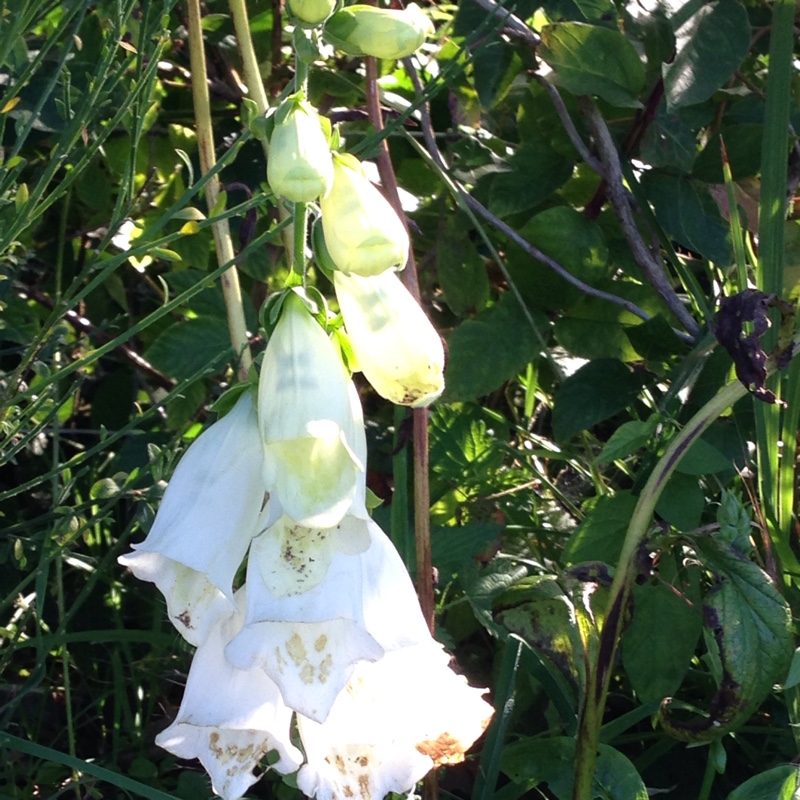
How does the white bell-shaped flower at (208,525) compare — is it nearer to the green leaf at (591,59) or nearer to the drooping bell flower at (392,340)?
the drooping bell flower at (392,340)

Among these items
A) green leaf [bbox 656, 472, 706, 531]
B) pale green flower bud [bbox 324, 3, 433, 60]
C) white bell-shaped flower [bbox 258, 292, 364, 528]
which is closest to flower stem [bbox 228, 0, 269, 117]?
pale green flower bud [bbox 324, 3, 433, 60]

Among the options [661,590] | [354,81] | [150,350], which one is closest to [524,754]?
[661,590]

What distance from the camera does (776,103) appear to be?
102 centimetres

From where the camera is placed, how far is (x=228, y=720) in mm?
743

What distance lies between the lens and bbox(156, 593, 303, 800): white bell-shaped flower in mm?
748

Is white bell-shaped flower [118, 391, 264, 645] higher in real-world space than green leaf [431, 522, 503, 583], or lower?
higher

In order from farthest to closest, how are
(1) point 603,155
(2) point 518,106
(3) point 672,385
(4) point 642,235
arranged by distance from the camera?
1. (2) point 518,106
2. (4) point 642,235
3. (1) point 603,155
4. (3) point 672,385

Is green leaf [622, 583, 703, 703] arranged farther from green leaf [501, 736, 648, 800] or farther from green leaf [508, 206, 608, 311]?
green leaf [508, 206, 608, 311]

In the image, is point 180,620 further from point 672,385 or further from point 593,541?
point 672,385

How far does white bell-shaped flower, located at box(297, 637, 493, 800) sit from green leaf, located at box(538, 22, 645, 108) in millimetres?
661

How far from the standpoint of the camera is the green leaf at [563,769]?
86 centimetres

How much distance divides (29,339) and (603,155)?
0.69m

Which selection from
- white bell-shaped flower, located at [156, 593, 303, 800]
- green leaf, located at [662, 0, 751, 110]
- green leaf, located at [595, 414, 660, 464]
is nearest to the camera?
white bell-shaped flower, located at [156, 593, 303, 800]

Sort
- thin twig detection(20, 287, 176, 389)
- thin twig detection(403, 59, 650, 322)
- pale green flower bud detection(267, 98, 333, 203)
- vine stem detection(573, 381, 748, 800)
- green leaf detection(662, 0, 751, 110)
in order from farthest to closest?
thin twig detection(20, 287, 176, 389) < thin twig detection(403, 59, 650, 322) < green leaf detection(662, 0, 751, 110) < vine stem detection(573, 381, 748, 800) < pale green flower bud detection(267, 98, 333, 203)
